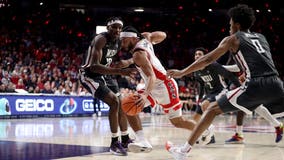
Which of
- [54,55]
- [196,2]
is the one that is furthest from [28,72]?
[196,2]

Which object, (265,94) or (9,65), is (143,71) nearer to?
(265,94)

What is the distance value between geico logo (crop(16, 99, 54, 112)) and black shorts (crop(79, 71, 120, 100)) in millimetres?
8804

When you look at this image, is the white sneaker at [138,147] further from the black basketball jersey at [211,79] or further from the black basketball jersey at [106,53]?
the black basketball jersey at [211,79]

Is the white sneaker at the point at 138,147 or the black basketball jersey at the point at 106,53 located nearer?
the white sneaker at the point at 138,147

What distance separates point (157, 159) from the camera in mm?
5918

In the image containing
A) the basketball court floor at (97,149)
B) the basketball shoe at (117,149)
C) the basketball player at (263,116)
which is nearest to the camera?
the basketball court floor at (97,149)

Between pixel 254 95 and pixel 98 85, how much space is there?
2.69 meters

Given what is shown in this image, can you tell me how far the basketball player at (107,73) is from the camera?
6.48m

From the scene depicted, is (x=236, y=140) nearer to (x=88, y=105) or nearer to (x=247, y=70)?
(x=247, y=70)

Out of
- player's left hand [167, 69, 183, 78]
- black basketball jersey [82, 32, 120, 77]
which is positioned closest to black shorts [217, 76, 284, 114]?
player's left hand [167, 69, 183, 78]

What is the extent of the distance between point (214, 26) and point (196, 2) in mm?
2119

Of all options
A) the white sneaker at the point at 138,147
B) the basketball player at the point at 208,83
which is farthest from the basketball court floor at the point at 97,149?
the basketball player at the point at 208,83

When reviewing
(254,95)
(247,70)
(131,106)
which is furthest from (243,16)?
(131,106)

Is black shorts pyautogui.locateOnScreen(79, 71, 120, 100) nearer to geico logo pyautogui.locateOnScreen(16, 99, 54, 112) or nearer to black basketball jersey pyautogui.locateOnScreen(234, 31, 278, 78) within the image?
black basketball jersey pyautogui.locateOnScreen(234, 31, 278, 78)
